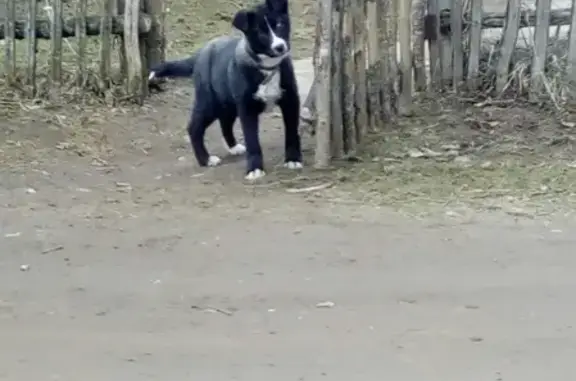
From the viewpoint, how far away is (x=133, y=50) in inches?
380

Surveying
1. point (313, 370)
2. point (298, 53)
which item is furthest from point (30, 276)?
point (298, 53)

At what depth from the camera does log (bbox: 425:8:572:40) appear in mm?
8320

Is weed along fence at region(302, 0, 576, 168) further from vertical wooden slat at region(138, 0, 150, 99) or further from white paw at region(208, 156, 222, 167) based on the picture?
vertical wooden slat at region(138, 0, 150, 99)

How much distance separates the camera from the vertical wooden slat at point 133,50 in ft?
31.3

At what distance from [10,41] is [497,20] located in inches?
156

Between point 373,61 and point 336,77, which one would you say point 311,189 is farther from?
point 373,61

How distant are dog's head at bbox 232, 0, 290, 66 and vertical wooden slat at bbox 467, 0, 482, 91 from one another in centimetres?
170

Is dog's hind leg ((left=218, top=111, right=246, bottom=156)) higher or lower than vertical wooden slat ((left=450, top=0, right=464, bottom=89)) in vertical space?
lower

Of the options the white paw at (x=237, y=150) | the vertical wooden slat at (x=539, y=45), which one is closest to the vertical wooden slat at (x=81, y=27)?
the white paw at (x=237, y=150)

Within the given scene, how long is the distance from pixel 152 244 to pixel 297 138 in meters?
1.88

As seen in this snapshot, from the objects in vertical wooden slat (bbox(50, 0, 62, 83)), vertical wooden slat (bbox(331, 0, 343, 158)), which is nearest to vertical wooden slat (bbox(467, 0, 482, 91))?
vertical wooden slat (bbox(331, 0, 343, 158))

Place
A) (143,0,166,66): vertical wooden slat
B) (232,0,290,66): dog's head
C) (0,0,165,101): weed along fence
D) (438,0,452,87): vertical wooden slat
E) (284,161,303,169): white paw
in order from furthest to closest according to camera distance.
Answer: (143,0,166,66): vertical wooden slat < (0,0,165,101): weed along fence < (438,0,452,87): vertical wooden slat < (284,161,303,169): white paw < (232,0,290,66): dog's head

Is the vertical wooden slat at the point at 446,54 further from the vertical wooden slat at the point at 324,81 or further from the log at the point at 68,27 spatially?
the log at the point at 68,27

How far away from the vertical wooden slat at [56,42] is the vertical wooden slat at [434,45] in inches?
118
